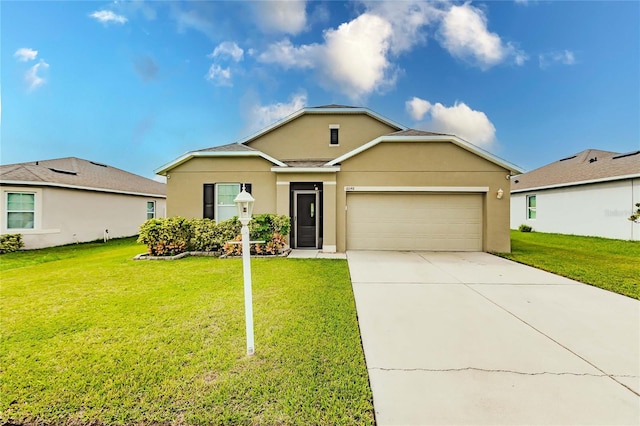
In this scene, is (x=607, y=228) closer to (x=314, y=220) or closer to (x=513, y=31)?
(x=513, y=31)

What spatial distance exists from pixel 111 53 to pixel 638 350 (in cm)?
1870

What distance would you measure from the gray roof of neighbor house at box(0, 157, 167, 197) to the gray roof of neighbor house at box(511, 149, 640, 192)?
2443cm

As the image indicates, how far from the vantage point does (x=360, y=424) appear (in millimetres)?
2164

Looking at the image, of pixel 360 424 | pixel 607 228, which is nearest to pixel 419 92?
pixel 607 228

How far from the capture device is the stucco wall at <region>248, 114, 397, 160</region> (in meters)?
13.4

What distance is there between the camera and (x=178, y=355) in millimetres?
3158

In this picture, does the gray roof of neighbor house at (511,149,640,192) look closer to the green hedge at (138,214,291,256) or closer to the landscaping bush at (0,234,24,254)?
the green hedge at (138,214,291,256)

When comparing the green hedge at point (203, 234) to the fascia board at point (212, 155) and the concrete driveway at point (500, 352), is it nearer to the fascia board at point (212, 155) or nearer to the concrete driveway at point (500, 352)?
the fascia board at point (212, 155)

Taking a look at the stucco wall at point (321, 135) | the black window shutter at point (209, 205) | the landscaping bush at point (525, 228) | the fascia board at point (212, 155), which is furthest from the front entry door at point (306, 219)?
the landscaping bush at point (525, 228)

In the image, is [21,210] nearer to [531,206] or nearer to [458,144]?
[458,144]

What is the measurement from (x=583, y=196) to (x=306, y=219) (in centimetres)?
1558

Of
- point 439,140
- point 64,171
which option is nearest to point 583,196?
point 439,140

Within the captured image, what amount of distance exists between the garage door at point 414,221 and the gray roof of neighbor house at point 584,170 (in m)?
8.78

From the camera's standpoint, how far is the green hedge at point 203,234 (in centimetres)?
930
